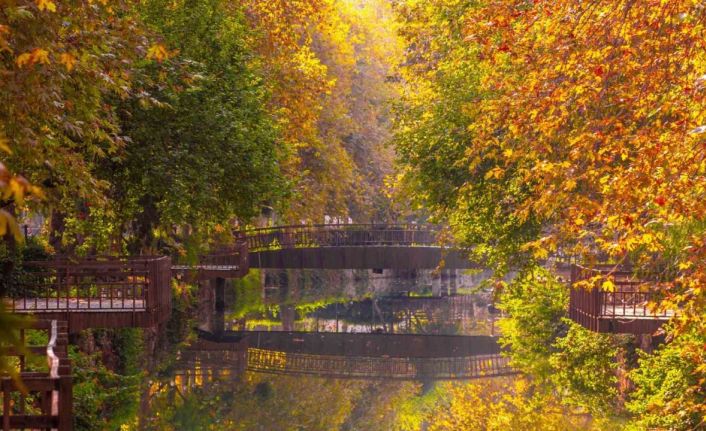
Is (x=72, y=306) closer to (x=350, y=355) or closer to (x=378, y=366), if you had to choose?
(x=378, y=366)

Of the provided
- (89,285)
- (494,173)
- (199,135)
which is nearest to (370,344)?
(199,135)

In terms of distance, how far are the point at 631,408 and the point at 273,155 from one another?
404 inches

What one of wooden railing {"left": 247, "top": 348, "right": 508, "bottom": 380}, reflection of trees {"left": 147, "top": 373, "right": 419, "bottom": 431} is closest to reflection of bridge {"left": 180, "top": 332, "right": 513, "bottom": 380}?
wooden railing {"left": 247, "top": 348, "right": 508, "bottom": 380}

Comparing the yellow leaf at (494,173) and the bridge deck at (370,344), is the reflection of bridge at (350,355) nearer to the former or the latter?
the bridge deck at (370,344)

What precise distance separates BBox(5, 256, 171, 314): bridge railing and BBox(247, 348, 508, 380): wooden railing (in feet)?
34.2

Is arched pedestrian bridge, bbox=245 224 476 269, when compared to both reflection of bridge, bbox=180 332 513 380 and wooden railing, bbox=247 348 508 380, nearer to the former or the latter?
reflection of bridge, bbox=180 332 513 380

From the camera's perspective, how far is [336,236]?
152 ft

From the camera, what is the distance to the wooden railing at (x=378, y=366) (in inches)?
1240

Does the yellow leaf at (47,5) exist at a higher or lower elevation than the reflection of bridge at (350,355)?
higher

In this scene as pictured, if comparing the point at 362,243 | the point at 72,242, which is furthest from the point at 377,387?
the point at 362,243

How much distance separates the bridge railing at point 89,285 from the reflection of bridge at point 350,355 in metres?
8.48

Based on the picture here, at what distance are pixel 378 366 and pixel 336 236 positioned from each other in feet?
44.7

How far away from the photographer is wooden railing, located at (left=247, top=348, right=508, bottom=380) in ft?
103

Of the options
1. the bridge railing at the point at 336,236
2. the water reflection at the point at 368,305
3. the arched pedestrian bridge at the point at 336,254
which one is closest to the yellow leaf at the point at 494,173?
the water reflection at the point at 368,305
